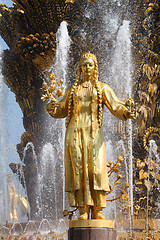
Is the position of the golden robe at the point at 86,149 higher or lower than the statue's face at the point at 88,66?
lower

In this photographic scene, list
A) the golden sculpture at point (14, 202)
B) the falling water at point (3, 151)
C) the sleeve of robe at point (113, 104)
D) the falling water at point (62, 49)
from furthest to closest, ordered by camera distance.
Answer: the falling water at point (62, 49)
the falling water at point (3, 151)
the golden sculpture at point (14, 202)
the sleeve of robe at point (113, 104)

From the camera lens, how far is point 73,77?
12.9 m

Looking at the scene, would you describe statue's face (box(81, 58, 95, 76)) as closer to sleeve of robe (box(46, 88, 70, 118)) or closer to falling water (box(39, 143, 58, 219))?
sleeve of robe (box(46, 88, 70, 118))

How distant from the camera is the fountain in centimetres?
1204

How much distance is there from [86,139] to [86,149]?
0.12 metres

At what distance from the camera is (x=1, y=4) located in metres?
13.8

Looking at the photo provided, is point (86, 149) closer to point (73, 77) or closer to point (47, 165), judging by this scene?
point (47, 165)

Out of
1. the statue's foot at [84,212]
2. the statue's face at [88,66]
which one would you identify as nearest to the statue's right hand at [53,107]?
the statue's face at [88,66]

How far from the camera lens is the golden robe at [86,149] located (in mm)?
4719

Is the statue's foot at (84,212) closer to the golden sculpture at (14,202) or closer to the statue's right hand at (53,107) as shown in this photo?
the statue's right hand at (53,107)

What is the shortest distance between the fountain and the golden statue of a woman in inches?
265

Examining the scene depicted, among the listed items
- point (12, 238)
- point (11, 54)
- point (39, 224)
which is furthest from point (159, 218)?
point (11, 54)

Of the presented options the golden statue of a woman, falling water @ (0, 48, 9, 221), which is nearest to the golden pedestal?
the golden statue of a woman

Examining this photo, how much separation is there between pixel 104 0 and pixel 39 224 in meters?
7.29
